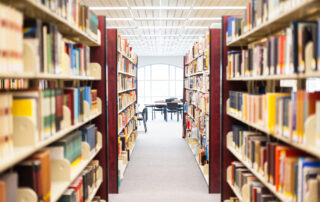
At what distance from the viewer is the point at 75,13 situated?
99.3 inches

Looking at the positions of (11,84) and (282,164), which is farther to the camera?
(11,84)

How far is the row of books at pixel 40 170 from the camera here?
56.5 inches

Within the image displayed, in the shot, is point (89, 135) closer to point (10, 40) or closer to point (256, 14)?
point (10, 40)

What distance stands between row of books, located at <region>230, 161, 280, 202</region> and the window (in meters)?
14.4

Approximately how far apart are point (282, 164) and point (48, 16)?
1.79 m

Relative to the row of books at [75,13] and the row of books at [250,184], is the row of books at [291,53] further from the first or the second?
the row of books at [75,13]

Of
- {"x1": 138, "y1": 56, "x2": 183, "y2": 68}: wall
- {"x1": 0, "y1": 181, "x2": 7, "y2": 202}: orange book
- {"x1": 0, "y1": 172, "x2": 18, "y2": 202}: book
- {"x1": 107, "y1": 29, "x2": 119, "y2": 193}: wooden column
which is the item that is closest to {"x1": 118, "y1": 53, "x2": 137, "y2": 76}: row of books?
{"x1": 107, "y1": 29, "x2": 119, "y2": 193}: wooden column

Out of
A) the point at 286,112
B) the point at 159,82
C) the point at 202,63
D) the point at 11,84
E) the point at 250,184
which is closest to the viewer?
the point at 286,112

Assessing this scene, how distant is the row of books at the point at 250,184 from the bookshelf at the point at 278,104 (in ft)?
0.04

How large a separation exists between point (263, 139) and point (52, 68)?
1.81 meters

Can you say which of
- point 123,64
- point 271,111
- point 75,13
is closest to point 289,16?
point 271,111

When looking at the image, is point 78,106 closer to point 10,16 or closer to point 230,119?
point 10,16

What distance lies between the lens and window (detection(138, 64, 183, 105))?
1769 cm

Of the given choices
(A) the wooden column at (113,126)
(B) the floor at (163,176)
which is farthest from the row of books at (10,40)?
(B) the floor at (163,176)
